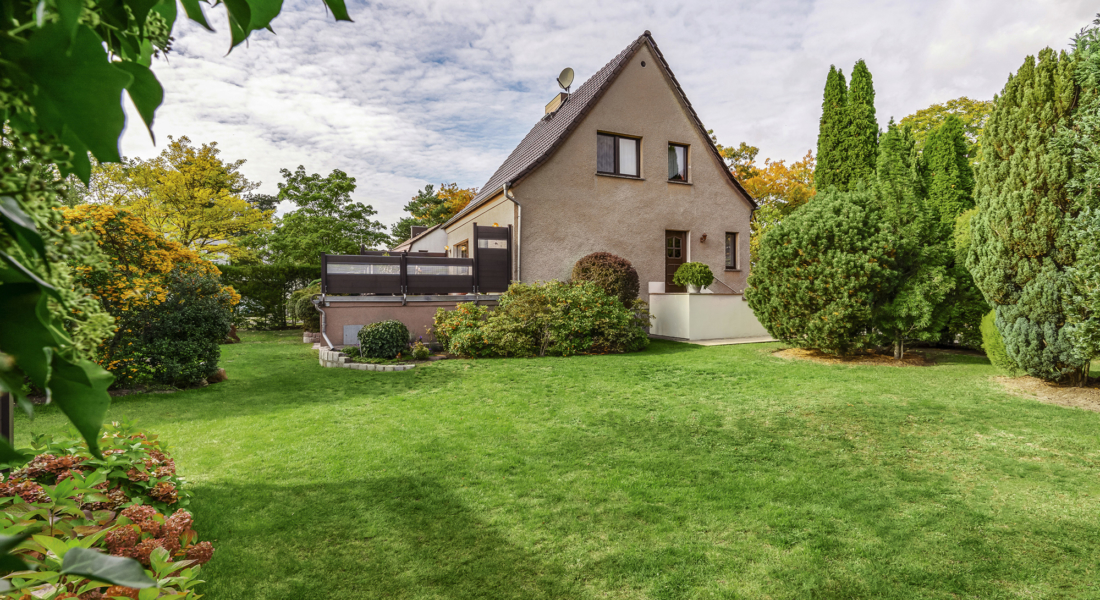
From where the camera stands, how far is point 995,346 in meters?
7.94

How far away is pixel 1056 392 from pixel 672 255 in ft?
32.9

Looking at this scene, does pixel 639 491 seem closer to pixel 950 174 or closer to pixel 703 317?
pixel 703 317

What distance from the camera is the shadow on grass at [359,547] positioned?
2.70 m

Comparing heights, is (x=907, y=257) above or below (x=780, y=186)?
below

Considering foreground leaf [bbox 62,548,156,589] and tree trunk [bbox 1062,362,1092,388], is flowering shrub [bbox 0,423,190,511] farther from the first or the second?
tree trunk [bbox 1062,362,1092,388]

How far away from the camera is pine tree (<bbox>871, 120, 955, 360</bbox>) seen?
9.03 m

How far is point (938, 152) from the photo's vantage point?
16.0 meters

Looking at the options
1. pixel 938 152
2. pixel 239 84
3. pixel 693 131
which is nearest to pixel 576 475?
pixel 239 84

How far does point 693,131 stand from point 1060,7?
326 inches

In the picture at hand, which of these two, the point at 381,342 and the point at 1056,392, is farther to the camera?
the point at 381,342

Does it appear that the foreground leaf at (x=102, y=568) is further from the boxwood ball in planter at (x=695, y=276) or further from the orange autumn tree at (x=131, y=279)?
the boxwood ball in planter at (x=695, y=276)

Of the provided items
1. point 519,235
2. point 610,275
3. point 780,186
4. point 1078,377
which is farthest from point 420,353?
point 780,186

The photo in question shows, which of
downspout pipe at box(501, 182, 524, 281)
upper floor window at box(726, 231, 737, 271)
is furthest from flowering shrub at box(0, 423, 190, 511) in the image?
upper floor window at box(726, 231, 737, 271)

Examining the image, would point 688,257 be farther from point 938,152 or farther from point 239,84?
point 239,84
